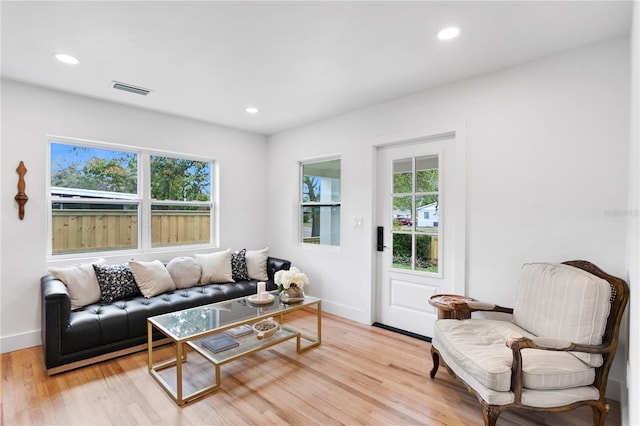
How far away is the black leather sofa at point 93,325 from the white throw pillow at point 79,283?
0.06 m

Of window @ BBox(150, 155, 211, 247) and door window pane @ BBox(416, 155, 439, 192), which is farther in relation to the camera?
window @ BBox(150, 155, 211, 247)

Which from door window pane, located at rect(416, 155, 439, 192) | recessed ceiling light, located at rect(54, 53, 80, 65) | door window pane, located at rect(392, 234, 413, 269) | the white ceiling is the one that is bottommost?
door window pane, located at rect(392, 234, 413, 269)

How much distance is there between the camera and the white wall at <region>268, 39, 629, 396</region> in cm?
225

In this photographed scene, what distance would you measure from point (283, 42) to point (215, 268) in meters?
2.68

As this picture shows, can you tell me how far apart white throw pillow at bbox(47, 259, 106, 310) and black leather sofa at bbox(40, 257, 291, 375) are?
0.06 metres

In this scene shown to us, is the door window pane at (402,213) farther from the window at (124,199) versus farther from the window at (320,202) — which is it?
the window at (124,199)

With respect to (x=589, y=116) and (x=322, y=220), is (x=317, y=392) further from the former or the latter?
(x=589, y=116)

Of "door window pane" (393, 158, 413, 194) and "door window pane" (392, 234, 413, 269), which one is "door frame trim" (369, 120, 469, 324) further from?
"door window pane" (392, 234, 413, 269)

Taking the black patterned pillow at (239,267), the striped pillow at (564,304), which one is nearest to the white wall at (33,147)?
the black patterned pillow at (239,267)

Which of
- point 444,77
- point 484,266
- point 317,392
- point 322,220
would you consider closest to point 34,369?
point 317,392

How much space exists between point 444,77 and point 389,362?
2624 mm

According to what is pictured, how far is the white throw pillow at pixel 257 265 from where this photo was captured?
4.15m

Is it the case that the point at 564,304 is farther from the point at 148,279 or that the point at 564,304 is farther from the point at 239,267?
the point at 148,279

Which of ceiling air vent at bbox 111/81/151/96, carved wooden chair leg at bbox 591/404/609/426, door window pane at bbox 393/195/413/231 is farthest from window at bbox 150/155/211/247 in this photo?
carved wooden chair leg at bbox 591/404/609/426
